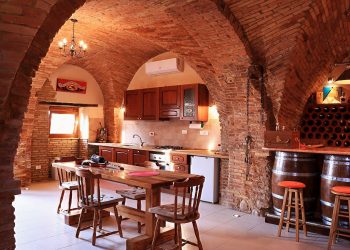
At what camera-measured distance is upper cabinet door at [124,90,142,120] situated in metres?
7.83

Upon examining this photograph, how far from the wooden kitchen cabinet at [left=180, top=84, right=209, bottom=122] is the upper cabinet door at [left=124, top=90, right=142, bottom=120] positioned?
59.5 inches

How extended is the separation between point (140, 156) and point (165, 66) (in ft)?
7.31

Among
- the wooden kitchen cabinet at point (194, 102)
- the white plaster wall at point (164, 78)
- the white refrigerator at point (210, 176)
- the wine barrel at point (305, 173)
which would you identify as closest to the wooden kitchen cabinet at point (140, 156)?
the wooden kitchen cabinet at point (194, 102)

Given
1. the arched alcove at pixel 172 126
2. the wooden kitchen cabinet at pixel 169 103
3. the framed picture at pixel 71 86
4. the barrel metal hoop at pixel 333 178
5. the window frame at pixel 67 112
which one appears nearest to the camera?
the barrel metal hoop at pixel 333 178

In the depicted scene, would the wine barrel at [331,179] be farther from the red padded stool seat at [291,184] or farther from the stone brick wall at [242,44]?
the stone brick wall at [242,44]

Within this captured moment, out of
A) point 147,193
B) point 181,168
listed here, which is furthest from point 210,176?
point 147,193

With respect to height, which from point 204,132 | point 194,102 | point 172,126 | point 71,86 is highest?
point 71,86

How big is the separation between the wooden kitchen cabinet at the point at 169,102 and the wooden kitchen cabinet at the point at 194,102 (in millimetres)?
154

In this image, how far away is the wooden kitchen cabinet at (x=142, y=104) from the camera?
7422 mm

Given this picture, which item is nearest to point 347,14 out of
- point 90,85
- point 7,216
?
point 7,216

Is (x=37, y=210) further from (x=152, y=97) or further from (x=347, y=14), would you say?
(x=347, y=14)

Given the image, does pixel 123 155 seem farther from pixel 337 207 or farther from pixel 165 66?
pixel 337 207

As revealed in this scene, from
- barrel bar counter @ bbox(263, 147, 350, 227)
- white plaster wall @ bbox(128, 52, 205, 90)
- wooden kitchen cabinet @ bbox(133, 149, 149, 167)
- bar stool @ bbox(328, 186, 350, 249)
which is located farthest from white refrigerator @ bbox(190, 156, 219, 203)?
bar stool @ bbox(328, 186, 350, 249)

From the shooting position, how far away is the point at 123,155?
748 cm
